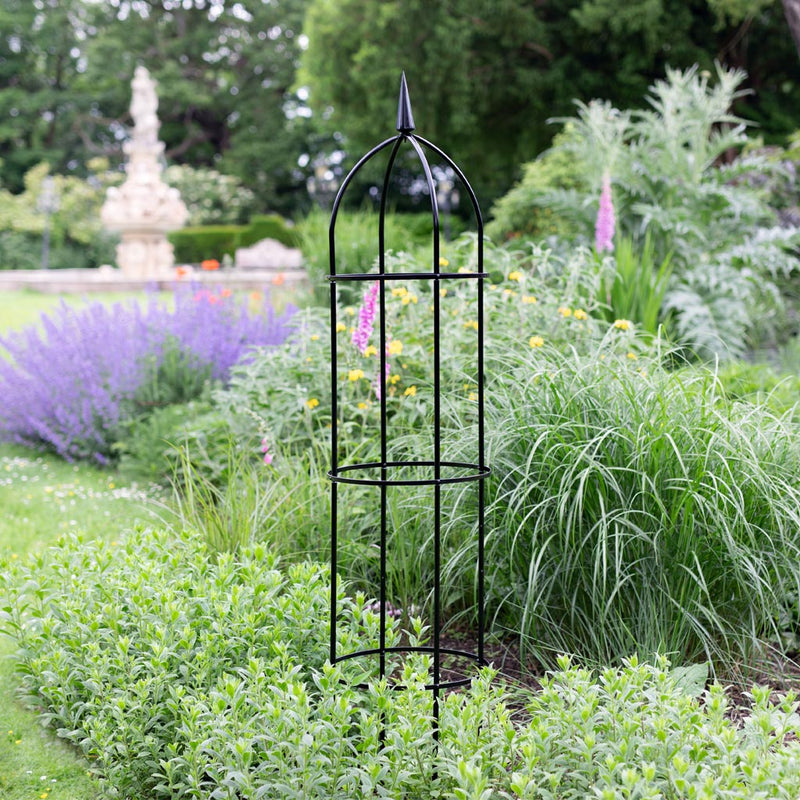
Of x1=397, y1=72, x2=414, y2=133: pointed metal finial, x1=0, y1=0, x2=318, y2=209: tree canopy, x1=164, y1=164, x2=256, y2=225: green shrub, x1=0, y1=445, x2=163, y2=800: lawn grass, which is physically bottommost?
x1=0, y1=445, x2=163, y2=800: lawn grass

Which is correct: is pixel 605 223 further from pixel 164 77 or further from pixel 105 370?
pixel 164 77

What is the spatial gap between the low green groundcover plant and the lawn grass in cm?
7

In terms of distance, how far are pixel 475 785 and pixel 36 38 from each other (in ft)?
111

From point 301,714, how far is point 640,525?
51.5 inches

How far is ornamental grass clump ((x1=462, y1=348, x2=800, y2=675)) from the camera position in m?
2.74

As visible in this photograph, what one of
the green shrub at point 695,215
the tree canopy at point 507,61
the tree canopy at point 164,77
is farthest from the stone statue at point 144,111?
the green shrub at point 695,215

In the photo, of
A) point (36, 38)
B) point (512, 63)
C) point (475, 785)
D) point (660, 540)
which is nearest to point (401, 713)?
point (475, 785)

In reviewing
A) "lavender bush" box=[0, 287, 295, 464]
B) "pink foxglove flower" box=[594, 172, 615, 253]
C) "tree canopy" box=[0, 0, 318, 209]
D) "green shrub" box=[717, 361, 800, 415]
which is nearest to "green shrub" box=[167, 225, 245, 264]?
"tree canopy" box=[0, 0, 318, 209]

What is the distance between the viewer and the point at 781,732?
6.08 ft

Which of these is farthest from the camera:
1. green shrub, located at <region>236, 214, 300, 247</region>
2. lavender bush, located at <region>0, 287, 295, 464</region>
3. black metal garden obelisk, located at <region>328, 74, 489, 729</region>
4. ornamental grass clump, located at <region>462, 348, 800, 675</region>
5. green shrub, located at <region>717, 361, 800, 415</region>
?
green shrub, located at <region>236, 214, 300, 247</region>

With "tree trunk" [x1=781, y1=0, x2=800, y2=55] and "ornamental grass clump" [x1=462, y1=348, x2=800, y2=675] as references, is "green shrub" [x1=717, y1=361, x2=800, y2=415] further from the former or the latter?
"tree trunk" [x1=781, y1=0, x2=800, y2=55]

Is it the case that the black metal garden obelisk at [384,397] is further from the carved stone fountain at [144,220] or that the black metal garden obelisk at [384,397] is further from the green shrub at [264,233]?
the green shrub at [264,233]

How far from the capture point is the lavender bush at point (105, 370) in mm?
5820

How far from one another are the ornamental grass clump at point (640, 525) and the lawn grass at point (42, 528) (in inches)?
53.4
